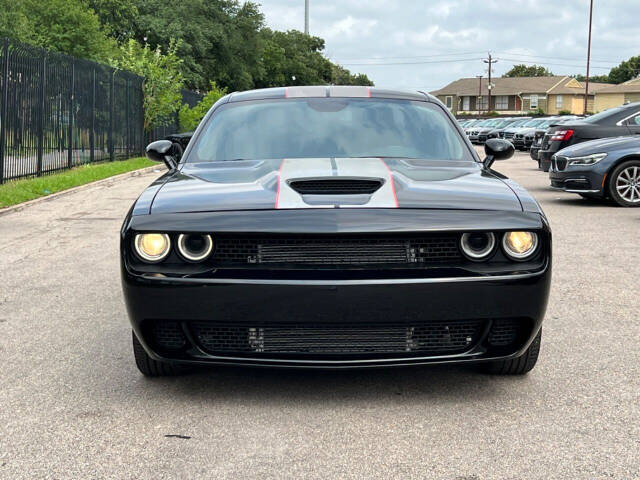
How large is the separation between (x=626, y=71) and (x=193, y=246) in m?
147

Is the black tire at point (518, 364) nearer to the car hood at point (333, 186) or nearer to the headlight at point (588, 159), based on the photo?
the car hood at point (333, 186)

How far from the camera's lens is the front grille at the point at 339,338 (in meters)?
3.73

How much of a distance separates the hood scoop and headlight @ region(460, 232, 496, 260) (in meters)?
0.47

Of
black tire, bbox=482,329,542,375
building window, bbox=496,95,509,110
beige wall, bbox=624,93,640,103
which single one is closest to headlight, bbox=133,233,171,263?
black tire, bbox=482,329,542,375

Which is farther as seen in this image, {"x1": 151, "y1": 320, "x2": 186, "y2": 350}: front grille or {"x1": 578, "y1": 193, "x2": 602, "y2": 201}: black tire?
{"x1": 578, "y1": 193, "x2": 602, "y2": 201}: black tire

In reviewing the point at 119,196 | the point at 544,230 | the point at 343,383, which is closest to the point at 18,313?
the point at 343,383

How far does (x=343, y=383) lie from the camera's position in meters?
4.21

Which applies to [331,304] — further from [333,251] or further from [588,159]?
[588,159]

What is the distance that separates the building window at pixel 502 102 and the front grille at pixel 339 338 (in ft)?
393

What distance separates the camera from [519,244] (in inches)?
149

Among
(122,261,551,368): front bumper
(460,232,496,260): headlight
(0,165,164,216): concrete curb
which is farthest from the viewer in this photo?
(0,165,164,216): concrete curb

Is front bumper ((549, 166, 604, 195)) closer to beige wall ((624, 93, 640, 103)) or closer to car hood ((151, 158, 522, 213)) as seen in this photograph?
car hood ((151, 158, 522, 213))

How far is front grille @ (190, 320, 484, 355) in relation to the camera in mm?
3732

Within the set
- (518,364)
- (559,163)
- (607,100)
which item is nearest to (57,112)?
(559,163)
